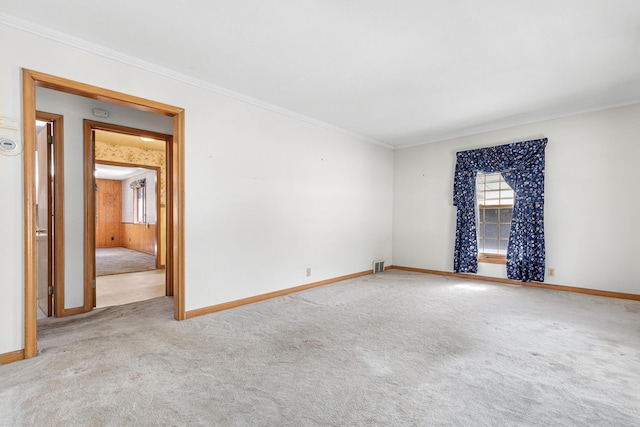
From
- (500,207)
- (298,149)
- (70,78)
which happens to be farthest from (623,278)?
(70,78)

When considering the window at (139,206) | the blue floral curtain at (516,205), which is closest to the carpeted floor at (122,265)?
the window at (139,206)

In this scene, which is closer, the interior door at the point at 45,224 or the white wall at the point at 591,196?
the interior door at the point at 45,224

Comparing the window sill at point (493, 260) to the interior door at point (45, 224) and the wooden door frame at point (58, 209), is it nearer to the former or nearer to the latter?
the wooden door frame at point (58, 209)

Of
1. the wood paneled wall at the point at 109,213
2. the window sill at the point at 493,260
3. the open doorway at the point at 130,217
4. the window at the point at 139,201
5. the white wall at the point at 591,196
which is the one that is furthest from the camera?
the wood paneled wall at the point at 109,213

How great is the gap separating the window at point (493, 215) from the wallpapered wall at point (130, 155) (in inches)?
252

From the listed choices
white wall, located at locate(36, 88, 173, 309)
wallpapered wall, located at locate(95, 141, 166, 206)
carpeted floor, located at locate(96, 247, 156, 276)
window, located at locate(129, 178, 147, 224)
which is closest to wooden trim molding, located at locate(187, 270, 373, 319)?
white wall, located at locate(36, 88, 173, 309)

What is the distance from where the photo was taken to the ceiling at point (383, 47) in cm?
221

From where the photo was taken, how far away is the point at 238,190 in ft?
12.2

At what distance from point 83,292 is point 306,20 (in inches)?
143

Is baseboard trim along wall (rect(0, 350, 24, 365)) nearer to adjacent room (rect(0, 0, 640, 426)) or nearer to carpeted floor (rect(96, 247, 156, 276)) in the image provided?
adjacent room (rect(0, 0, 640, 426))

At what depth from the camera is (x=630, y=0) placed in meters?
2.11

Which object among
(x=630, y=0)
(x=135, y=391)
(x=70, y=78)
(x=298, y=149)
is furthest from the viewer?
(x=298, y=149)

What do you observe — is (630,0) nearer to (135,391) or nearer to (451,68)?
(451,68)

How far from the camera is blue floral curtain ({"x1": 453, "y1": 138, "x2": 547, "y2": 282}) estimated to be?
15.0 feet
